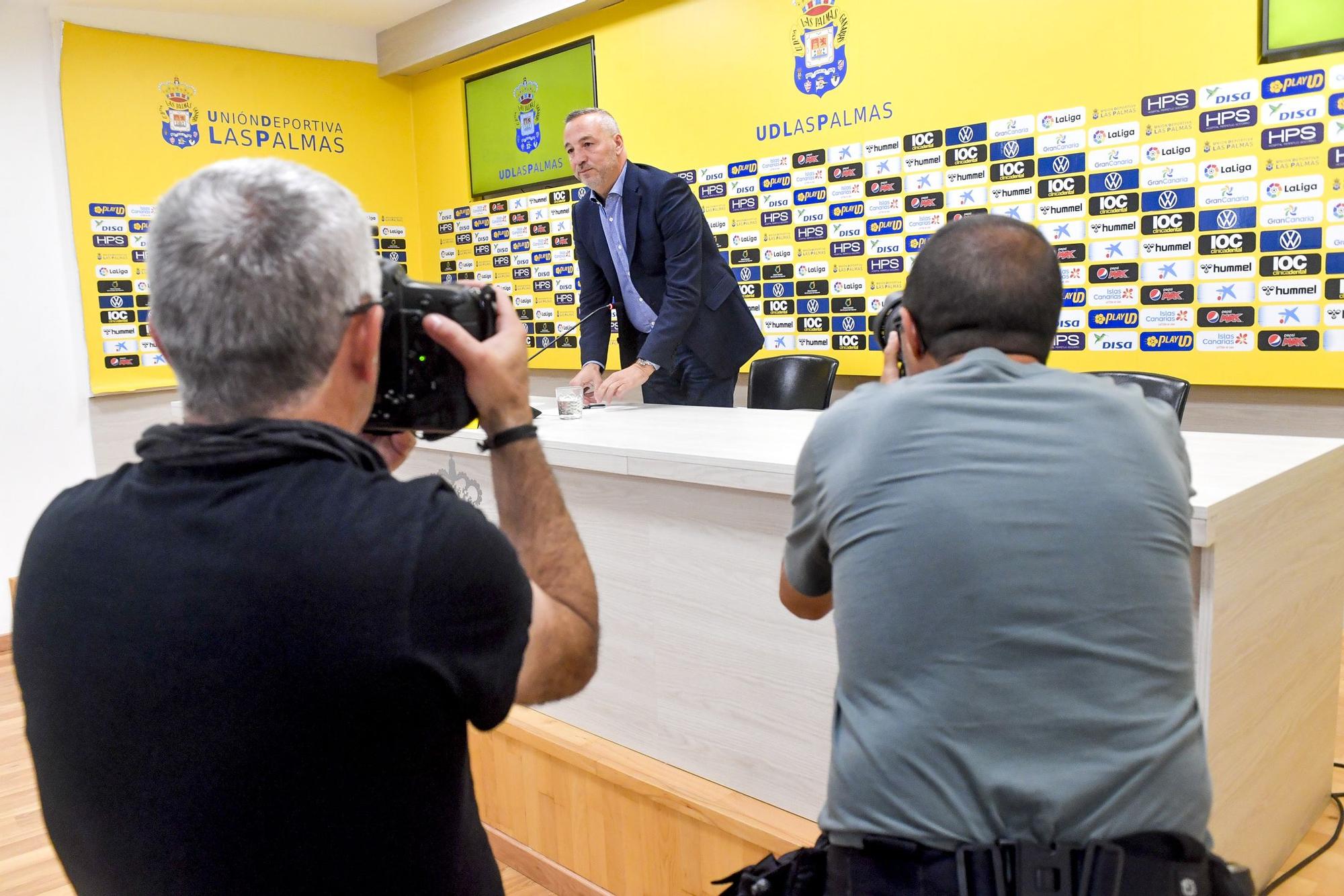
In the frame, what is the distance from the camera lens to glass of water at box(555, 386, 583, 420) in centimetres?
273

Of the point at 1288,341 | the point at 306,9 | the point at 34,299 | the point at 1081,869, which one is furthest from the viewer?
the point at 306,9

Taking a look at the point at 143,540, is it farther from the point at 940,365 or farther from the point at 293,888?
the point at 940,365

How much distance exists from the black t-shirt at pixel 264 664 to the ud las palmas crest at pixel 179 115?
182 inches

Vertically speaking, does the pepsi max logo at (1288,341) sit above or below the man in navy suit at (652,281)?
below

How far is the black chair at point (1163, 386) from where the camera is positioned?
7.20ft

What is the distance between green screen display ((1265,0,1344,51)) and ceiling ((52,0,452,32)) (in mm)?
3671

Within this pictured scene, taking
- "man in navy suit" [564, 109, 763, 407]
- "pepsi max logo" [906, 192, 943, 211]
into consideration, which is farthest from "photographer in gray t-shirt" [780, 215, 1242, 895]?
"pepsi max logo" [906, 192, 943, 211]

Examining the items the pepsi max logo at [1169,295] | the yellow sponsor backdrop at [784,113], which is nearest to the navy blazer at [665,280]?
the yellow sponsor backdrop at [784,113]

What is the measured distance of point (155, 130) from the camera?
4715 millimetres

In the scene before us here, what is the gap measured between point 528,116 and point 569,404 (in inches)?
109

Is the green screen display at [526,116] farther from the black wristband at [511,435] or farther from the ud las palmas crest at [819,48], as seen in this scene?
the black wristband at [511,435]

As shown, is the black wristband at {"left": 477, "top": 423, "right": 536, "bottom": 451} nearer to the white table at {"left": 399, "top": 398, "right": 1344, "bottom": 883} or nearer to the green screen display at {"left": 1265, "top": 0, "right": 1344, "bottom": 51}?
the white table at {"left": 399, "top": 398, "right": 1344, "bottom": 883}

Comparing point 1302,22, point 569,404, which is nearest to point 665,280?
point 569,404

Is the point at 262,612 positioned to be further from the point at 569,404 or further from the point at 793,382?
the point at 793,382
